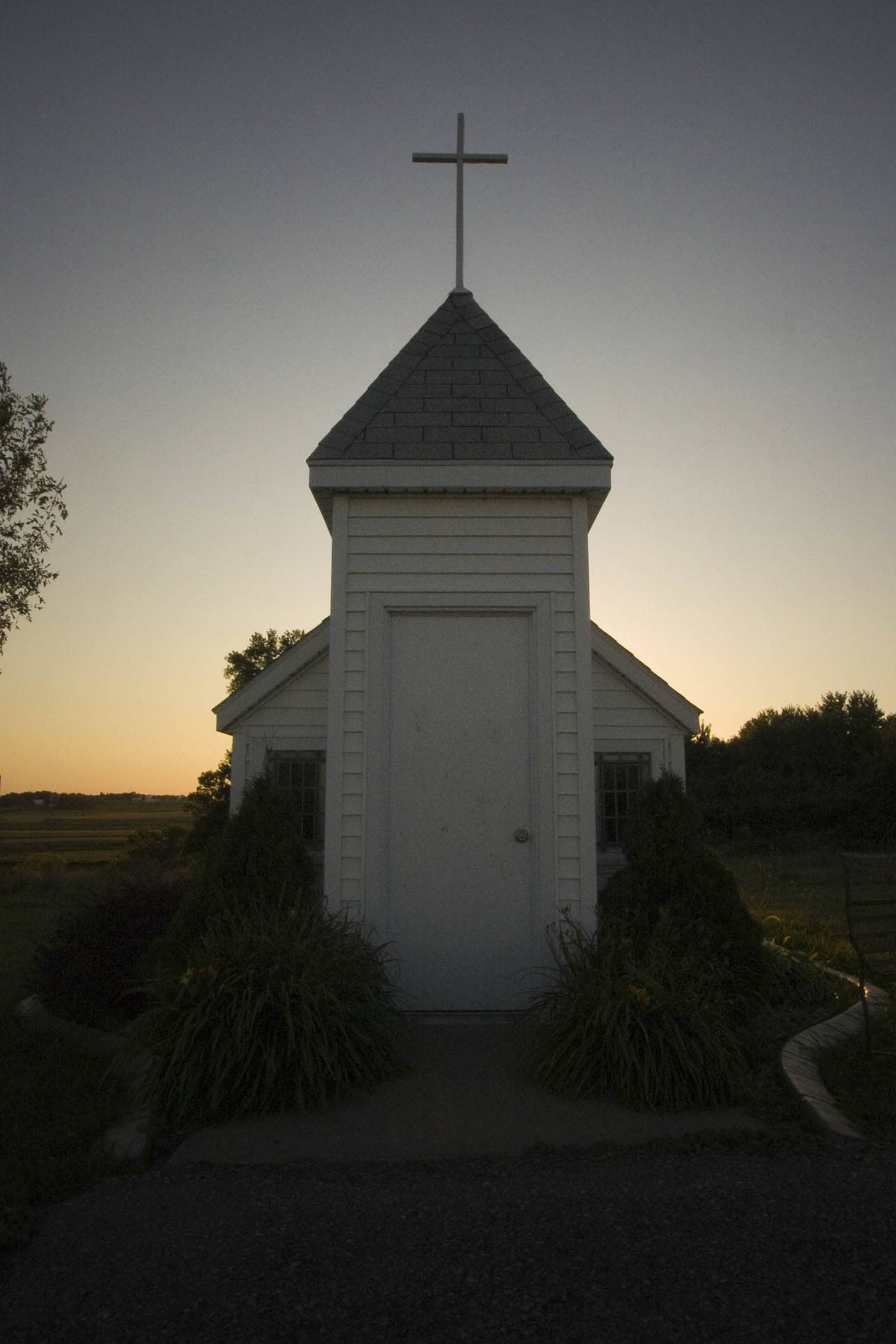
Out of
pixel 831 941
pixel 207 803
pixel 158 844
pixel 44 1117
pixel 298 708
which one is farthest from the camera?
pixel 158 844

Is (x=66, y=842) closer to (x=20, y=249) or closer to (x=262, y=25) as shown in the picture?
(x=20, y=249)

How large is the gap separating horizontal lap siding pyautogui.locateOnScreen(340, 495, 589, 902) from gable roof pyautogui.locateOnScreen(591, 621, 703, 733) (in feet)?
9.51

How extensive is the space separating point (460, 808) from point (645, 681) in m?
3.68

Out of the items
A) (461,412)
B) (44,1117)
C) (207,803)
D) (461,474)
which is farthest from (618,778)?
(207,803)

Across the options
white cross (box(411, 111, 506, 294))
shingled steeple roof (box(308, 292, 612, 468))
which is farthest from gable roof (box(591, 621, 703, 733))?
white cross (box(411, 111, 506, 294))

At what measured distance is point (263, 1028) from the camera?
4.58 metres

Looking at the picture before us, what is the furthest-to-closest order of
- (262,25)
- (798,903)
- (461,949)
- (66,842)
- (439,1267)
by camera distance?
(66,842) → (798,903) → (262,25) → (461,949) → (439,1267)

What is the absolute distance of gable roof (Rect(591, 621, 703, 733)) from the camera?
9.22 meters

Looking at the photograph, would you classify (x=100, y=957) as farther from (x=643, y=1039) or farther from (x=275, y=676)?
(x=643, y=1039)

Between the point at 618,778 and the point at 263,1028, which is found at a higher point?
the point at 618,778

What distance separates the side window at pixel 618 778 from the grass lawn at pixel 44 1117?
4833 millimetres

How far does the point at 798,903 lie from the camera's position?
47.2 ft

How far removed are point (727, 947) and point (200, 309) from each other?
27.3ft

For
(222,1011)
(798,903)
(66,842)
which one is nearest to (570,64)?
(222,1011)
